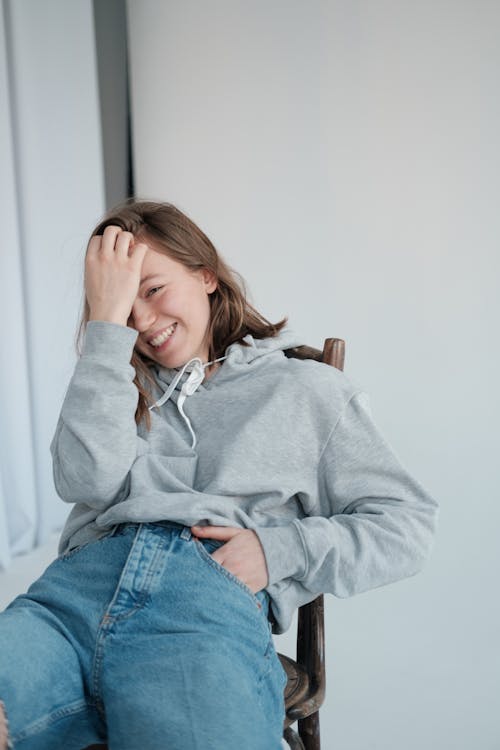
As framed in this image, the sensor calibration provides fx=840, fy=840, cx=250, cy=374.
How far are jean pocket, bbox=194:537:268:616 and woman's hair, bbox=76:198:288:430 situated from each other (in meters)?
0.21

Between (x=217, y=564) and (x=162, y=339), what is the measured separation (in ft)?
1.18

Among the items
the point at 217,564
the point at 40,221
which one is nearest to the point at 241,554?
the point at 217,564

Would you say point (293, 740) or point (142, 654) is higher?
point (142, 654)

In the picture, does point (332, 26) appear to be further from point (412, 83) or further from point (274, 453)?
point (274, 453)

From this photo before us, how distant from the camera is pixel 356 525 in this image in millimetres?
1004

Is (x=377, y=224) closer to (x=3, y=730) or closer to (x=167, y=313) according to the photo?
(x=167, y=313)

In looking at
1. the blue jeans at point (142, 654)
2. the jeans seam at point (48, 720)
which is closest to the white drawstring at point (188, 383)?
the blue jeans at point (142, 654)

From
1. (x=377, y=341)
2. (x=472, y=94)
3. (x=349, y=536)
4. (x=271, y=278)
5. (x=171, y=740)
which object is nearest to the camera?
(x=171, y=740)

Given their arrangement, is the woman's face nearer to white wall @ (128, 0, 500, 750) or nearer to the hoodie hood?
the hoodie hood

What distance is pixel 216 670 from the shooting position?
2.58 feet

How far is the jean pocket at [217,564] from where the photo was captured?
91 cm

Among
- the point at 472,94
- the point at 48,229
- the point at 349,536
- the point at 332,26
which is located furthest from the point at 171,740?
the point at 48,229

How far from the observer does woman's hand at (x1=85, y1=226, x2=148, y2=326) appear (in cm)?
104

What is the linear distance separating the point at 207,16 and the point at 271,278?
2.46 feet
